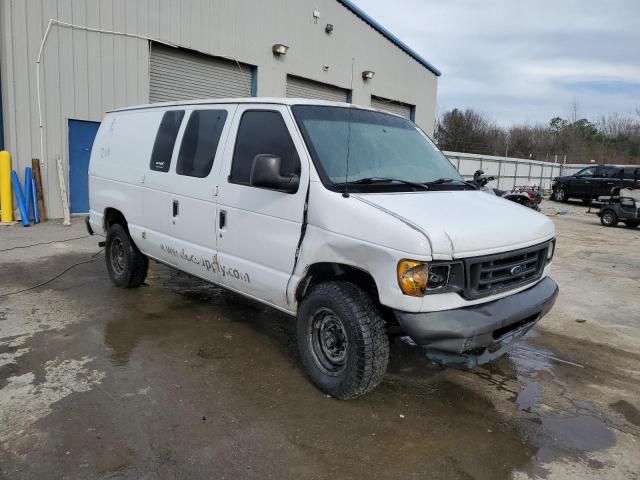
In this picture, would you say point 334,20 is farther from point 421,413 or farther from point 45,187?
point 421,413

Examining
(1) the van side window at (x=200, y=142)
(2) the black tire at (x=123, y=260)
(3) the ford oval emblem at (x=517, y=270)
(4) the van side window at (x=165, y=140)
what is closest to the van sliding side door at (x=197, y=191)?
(1) the van side window at (x=200, y=142)

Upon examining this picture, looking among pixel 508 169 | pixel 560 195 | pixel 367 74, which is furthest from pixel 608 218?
pixel 508 169

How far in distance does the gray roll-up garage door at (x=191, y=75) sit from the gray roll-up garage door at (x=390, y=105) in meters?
6.56

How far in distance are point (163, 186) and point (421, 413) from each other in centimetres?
332

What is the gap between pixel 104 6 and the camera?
38.2 feet

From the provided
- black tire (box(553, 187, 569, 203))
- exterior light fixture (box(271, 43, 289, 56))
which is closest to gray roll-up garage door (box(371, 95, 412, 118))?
exterior light fixture (box(271, 43, 289, 56))

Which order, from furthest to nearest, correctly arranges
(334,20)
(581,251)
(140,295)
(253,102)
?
1. (334,20)
2. (581,251)
3. (140,295)
4. (253,102)

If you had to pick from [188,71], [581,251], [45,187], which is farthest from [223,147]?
[188,71]

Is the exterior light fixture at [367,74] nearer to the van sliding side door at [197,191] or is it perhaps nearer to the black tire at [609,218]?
the black tire at [609,218]

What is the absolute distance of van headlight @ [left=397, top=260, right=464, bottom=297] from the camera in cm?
320

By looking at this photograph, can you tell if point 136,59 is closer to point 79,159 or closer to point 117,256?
point 79,159

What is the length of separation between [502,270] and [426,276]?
0.74m

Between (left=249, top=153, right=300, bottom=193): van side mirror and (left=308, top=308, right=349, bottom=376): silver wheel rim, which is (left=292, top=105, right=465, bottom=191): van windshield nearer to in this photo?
(left=249, top=153, right=300, bottom=193): van side mirror

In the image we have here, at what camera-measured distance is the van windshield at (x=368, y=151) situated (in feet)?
12.9
